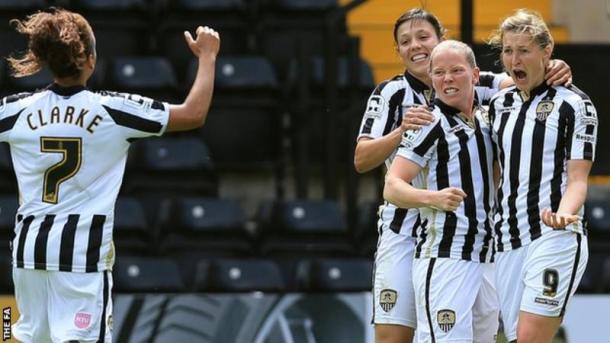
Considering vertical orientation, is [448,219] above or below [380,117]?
below

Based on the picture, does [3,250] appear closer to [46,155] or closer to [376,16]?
[376,16]

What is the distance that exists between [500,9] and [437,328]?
5.92 meters

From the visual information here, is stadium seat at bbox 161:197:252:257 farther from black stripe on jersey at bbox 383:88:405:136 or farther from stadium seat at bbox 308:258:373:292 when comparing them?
black stripe on jersey at bbox 383:88:405:136

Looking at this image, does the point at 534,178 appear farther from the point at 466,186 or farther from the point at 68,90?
the point at 68,90

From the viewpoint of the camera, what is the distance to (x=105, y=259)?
5430 mm

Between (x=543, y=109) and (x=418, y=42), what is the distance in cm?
59

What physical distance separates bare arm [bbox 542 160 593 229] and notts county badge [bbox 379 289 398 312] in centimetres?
77

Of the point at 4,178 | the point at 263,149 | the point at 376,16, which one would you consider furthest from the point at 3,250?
the point at 376,16

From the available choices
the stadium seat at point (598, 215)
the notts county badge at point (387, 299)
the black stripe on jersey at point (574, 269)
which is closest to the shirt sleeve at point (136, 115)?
the notts county badge at point (387, 299)

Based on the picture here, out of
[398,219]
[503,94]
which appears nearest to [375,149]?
[398,219]

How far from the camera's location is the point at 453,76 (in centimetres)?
591

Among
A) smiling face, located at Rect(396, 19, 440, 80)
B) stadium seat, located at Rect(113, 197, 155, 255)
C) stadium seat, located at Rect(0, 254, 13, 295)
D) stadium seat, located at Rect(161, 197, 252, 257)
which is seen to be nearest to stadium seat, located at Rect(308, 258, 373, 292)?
stadium seat, located at Rect(161, 197, 252, 257)

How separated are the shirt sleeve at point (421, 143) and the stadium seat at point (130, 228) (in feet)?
12.7

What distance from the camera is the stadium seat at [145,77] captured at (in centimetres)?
1012
